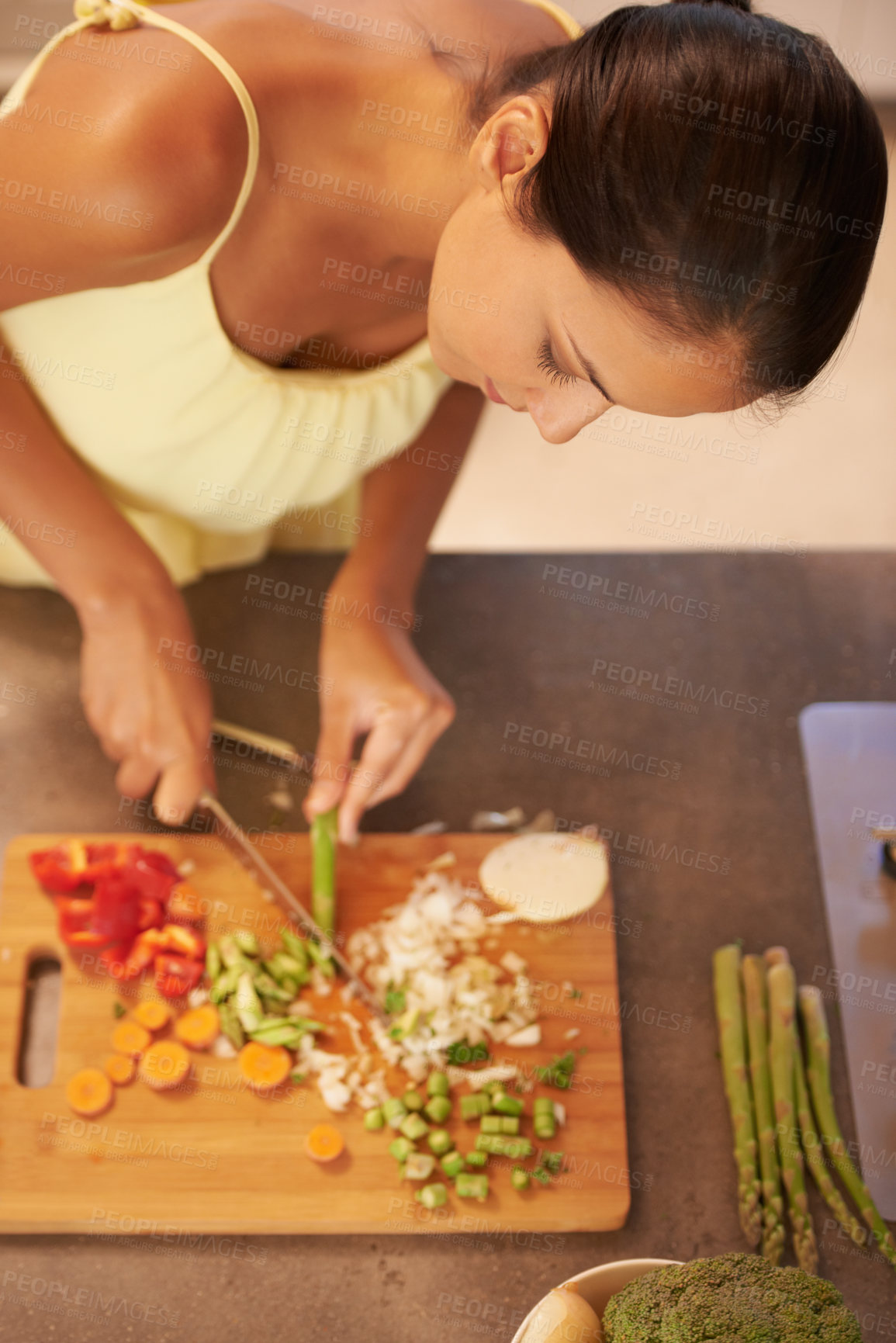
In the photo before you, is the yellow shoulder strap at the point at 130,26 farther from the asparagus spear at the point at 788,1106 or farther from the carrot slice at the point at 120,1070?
the asparagus spear at the point at 788,1106

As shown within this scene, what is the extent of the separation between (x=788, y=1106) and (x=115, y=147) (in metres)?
1.10

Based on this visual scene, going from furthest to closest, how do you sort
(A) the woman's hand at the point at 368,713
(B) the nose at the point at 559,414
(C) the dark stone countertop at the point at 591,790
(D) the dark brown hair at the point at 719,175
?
1. (A) the woman's hand at the point at 368,713
2. (C) the dark stone countertop at the point at 591,790
3. (B) the nose at the point at 559,414
4. (D) the dark brown hair at the point at 719,175

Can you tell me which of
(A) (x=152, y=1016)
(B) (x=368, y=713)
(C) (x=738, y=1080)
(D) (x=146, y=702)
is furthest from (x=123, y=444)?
(C) (x=738, y=1080)

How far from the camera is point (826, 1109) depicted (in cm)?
118

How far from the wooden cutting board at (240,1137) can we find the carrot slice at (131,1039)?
0.01 meters

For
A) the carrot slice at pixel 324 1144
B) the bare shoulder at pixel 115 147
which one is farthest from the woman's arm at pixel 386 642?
the bare shoulder at pixel 115 147

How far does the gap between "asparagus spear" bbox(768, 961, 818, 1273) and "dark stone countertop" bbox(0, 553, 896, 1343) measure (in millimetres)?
31

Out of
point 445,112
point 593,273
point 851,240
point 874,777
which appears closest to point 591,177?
point 593,273

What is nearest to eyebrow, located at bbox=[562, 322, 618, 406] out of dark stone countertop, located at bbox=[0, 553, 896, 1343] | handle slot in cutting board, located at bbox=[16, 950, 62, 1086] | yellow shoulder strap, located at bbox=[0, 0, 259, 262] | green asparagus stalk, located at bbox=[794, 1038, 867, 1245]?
yellow shoulder strap, located at bbox=[0, 0, 259, 262]

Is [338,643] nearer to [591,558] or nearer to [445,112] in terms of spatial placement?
[591,558]

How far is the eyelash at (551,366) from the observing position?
882 mm

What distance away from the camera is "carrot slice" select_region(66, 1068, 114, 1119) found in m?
1.13

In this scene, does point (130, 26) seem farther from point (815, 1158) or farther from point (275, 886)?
point (815, 1158)

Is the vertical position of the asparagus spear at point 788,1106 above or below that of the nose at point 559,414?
below
